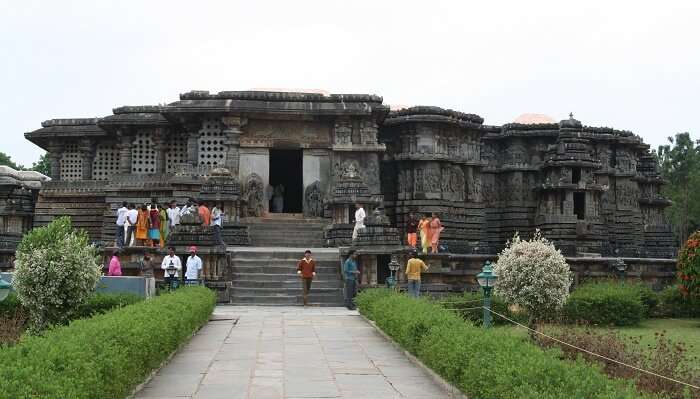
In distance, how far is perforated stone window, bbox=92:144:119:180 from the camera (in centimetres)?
3325

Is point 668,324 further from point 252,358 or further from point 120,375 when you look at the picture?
point 120,375

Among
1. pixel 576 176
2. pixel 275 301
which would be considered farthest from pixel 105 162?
pixel 576 176

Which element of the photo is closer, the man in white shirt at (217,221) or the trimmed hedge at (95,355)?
the trimmed hedge at (95,355)

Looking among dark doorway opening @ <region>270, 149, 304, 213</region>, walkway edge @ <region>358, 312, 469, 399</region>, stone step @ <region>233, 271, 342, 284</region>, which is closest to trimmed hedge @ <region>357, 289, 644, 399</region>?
walkway edge @ <region>358, 312, 469, 399</region>

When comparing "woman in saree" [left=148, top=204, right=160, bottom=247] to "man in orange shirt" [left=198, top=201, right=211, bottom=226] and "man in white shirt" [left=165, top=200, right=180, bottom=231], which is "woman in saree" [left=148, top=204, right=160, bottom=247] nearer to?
"man in white shirt" [left=165, top=200, right=180, bottom=231]

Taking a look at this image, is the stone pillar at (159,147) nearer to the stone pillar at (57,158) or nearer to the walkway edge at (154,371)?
the stone pillar at (57,158)

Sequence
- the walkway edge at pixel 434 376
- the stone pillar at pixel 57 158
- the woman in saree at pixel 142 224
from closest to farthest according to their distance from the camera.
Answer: the walkway edge at pixel 434 376 < the woman in saree at pixel 142 224 < the stone pillar at pixel 57 158

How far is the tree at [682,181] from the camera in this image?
56534mm

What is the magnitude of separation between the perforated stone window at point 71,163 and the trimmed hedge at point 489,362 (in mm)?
24011

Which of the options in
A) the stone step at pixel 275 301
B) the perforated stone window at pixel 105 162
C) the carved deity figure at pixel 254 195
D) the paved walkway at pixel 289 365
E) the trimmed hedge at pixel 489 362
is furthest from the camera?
the perforated stone window at pixel 105 162

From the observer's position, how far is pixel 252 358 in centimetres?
1132

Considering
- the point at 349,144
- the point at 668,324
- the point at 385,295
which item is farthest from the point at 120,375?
the point at 349,144

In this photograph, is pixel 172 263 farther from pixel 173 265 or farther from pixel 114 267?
pixel 114 267

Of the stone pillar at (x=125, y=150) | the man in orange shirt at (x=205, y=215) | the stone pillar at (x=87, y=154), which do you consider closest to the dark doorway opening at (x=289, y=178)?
the stone pillar at (x=125, y=150)
